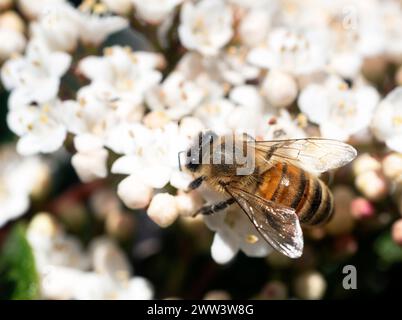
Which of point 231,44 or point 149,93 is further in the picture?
point 231,44

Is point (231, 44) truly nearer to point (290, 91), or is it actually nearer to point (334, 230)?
point (290, 91)

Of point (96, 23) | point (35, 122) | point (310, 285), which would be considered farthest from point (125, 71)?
point (310, 285)

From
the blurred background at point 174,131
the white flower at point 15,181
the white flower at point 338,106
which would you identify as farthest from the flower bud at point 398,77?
the white flower at point 15,181

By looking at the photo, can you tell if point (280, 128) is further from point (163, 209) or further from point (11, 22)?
point (11, 22)

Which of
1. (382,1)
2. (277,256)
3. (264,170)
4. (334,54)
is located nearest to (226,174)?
(264,170)
